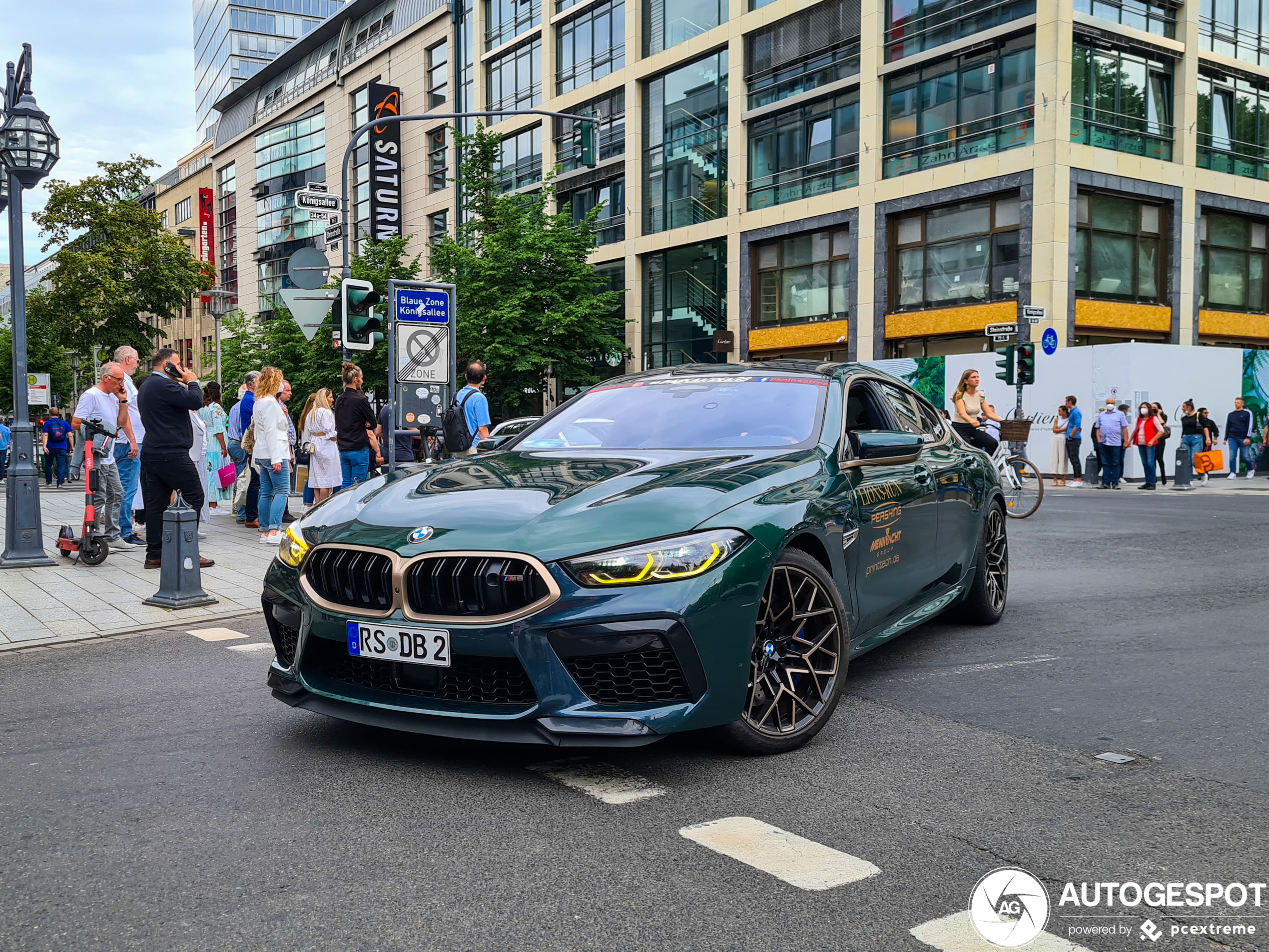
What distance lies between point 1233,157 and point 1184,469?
11990 millimetres

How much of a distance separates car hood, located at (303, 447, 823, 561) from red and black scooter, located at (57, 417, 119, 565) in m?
6.26

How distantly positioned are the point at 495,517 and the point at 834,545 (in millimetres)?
1385

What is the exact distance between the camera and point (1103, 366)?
23609 millimetres

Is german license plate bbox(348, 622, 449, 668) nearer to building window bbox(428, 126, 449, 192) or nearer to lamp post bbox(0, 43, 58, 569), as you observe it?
lamp post bbox(0, 43, 58, 569)

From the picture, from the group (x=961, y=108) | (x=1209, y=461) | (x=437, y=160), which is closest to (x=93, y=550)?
(x=1209, y=461)

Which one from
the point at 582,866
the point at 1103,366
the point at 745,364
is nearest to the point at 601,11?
the point at 1103,366

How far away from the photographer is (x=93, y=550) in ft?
32.4

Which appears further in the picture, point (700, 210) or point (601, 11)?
point (601, 11)

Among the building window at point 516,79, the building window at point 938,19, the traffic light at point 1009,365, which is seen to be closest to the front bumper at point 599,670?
the traffic light at point 1009,365

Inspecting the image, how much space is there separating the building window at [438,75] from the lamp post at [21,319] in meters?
37.0

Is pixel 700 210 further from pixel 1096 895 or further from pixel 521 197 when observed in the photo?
pixel 1096 895

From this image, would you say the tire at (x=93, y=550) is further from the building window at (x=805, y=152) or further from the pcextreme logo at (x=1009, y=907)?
the building window at (x=805, y=152)

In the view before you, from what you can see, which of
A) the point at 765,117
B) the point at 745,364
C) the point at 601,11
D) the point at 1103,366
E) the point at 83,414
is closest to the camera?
the point at 745,364

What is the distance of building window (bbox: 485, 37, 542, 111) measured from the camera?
40625mm
